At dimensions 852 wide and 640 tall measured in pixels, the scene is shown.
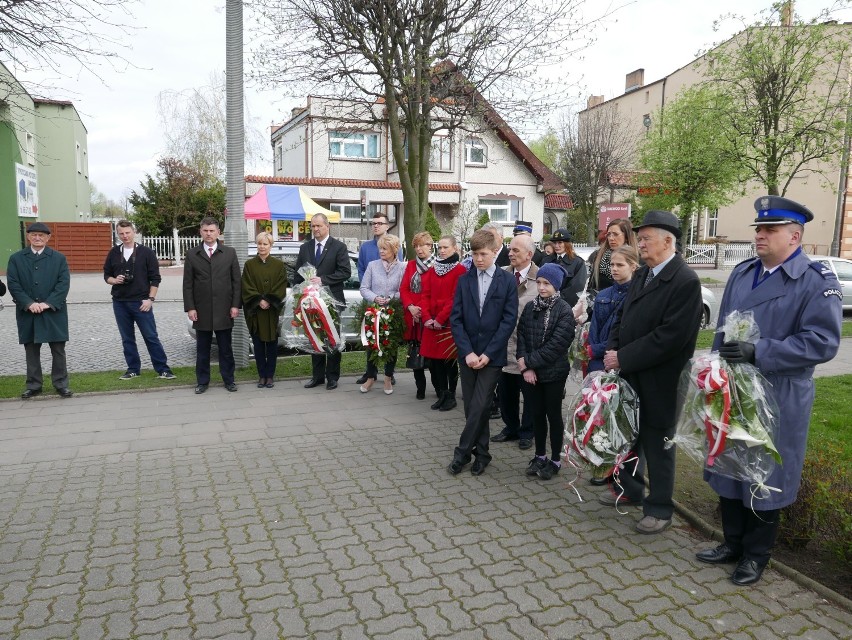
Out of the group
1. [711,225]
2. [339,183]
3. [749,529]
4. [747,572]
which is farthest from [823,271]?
[711,225]

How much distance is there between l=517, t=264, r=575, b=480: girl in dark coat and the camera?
5.30m

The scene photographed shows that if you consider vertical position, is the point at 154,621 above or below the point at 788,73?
below

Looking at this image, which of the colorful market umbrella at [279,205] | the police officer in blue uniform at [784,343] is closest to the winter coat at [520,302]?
the police officer in blue uniform at [784,343]

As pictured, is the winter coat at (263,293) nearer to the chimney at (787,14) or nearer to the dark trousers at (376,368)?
the dark trousers at (376,368)

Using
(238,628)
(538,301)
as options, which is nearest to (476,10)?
(538,301)

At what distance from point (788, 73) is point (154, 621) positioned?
1988 centimetres

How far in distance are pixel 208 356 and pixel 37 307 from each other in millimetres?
2010

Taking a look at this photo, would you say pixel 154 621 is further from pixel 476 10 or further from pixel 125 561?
pixel 476 10

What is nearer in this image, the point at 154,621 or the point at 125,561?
the point at 154,621

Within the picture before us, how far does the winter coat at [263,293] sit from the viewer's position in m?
8.33

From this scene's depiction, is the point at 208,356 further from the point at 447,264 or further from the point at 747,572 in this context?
the point at 747,572

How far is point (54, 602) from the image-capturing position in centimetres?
352

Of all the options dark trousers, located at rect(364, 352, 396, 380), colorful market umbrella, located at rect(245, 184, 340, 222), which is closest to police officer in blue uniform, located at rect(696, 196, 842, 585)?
dark trousers, located at rect(364, 352, 396, 380)

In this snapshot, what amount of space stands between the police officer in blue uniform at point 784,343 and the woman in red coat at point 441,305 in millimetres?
3314
